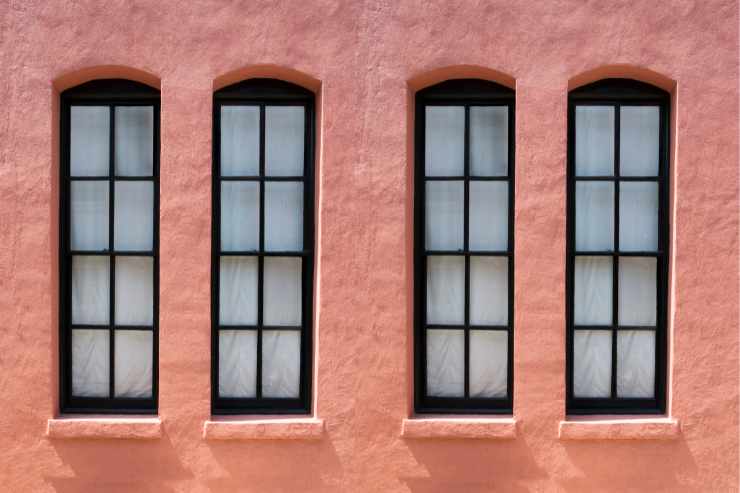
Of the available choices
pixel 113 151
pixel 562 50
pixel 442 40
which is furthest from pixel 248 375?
pixel 562 50

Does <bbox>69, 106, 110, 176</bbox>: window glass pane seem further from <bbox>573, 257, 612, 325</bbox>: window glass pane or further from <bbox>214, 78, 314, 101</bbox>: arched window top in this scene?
<bbox>573, 257, 612, 325</bbox>: window glass pane

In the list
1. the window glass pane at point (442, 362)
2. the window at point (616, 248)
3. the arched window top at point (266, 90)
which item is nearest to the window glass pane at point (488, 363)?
the window glass pane at point (442, 362)

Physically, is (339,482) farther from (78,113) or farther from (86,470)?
(78,113)

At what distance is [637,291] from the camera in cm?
667

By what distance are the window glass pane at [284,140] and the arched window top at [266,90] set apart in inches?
3.5

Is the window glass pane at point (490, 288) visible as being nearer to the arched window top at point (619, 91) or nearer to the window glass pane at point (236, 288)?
the arched window top at point (619, 91)

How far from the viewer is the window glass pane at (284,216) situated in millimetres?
6660

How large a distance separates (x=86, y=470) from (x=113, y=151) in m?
2.29

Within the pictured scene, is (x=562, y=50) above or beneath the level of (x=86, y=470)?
above

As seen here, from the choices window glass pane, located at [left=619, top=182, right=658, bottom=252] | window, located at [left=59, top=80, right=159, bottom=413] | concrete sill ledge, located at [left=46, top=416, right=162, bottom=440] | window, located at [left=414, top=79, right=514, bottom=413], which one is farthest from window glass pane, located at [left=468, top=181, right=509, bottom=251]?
concrete sill ledge, located at [left=46, top=416, right=162, bottom=440]

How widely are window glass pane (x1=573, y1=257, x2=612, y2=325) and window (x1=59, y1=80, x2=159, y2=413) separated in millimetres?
3089

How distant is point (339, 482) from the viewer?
21.1 ft

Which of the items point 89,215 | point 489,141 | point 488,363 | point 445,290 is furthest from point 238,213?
point 488,363

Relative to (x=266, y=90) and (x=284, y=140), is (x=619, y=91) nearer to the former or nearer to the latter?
(x=284, y=140)
